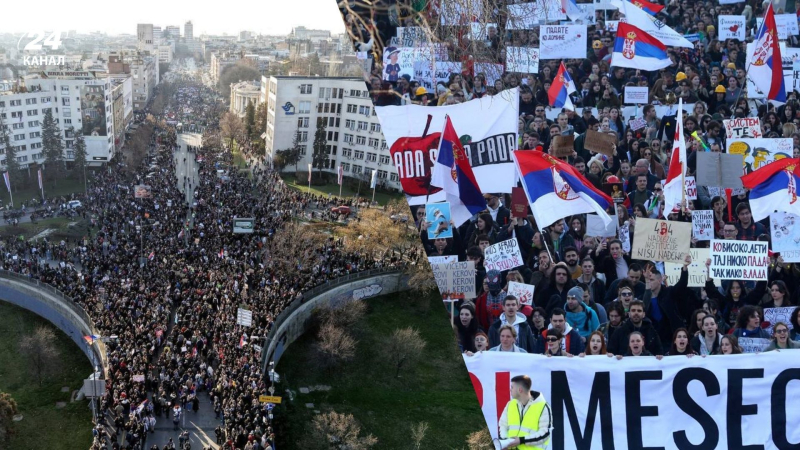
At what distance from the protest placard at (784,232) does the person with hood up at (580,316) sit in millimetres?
1033

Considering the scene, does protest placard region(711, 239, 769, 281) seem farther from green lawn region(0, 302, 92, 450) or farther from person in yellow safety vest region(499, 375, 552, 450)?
green lawn region(0, 302, 92, 450)

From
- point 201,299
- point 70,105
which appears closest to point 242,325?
point 201,299

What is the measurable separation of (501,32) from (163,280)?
45.7 feet

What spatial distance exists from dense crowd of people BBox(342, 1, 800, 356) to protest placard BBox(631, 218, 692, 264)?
1.7 inches

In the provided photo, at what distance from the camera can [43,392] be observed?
45.1 feet

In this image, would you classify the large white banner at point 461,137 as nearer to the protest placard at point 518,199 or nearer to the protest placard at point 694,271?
the protest placard at point 518,199

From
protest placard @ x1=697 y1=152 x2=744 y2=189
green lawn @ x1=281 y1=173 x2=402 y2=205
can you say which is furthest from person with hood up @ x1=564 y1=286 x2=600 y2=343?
green lawn @ x1=281 y1=173 x2=402 y2=205

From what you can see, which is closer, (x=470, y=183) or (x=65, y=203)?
(x=470, y=183)

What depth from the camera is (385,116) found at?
3.32 metres

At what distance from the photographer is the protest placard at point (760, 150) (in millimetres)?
3711

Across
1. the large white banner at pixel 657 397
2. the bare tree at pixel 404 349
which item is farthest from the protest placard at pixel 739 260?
the bare tree at pixel 404 349

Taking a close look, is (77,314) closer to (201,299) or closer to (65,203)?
(201,299)

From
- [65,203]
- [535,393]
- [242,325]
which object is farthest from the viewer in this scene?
[65,203]

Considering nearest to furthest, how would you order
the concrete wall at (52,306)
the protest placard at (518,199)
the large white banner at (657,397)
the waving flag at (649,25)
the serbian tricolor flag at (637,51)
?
the large white banner at (657,397)
the protest placard at (518,199)
the serbian tricolor flag at (637,51)
the waving flag at (649,25)
the concrete wall at (52,306)
